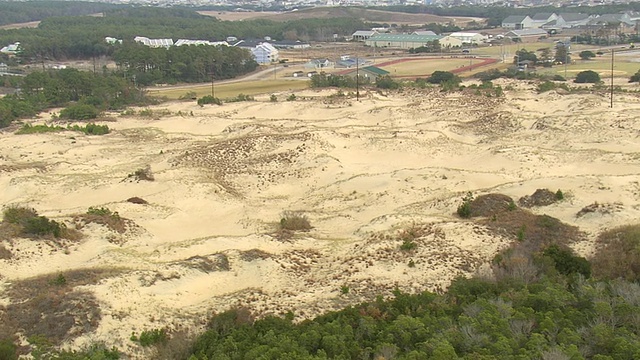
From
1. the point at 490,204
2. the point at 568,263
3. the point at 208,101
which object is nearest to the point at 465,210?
the point at 490,204

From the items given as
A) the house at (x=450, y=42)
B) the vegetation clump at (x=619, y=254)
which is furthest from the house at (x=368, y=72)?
the vegetation clump at (x=619, y=254)

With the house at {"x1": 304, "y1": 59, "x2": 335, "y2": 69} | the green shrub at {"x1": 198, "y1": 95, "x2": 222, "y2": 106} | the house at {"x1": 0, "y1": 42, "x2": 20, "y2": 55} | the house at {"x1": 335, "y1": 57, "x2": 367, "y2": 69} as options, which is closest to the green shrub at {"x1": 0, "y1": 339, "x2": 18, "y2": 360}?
the green shrub at {"x1": 198, "y1": 95, "x2": 222, "y2": 106}

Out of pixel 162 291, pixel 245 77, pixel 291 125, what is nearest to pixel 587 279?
pixel 162 291

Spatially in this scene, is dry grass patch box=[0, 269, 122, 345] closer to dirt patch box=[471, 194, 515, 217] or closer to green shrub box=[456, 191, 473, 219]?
green shrub box=[456, 191, 473, 219]

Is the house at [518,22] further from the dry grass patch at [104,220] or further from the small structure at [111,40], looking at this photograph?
the dry grass patch at [104,220]

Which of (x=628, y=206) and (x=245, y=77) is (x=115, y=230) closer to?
(x=628, y=206)

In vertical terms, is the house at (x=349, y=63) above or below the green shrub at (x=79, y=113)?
above
